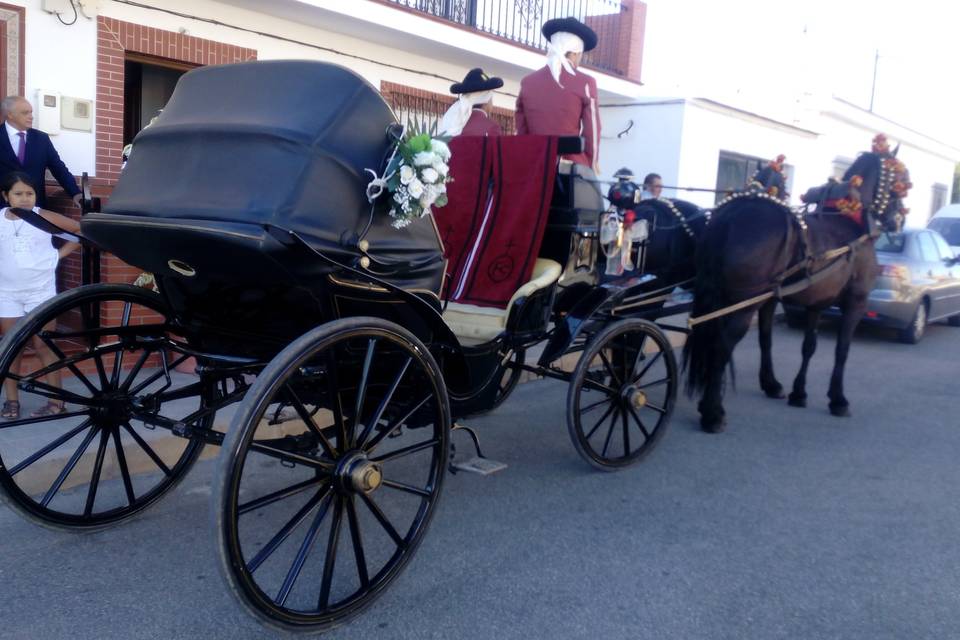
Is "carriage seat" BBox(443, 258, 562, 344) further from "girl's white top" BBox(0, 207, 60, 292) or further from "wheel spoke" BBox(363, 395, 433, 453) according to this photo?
"girl's white top" BBox(0, 207, 60, 292)

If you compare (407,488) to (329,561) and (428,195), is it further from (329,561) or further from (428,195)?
(428,195)

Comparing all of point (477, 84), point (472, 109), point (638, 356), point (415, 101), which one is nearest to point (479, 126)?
point (472, 109)

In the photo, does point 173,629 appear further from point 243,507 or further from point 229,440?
point 229,440

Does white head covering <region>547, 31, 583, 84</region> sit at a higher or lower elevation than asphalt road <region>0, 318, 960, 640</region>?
higher

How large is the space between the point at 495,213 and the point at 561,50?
1.43 meters

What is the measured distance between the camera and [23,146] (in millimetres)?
5586

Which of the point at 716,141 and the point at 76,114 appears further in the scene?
the point at 716,141

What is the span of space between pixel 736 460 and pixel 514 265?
212 centimetres

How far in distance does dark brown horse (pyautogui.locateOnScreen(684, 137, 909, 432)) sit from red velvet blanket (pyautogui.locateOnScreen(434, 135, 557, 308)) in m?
2.03

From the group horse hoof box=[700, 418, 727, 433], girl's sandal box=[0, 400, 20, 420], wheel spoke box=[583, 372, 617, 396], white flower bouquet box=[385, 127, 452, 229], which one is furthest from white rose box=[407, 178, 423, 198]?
horse hoof box=[700, 418, 727, 433]

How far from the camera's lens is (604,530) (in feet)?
13.3

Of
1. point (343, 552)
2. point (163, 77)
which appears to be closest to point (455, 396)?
point (343, 552)

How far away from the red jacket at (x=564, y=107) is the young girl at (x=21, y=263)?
298cm

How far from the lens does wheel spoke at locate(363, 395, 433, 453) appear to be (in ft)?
9.99
